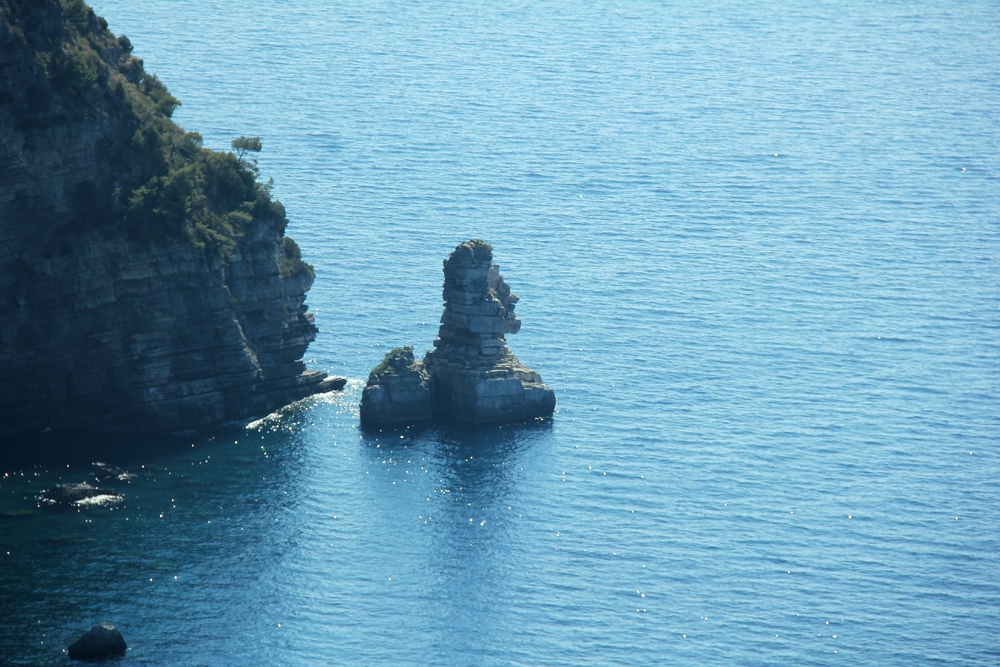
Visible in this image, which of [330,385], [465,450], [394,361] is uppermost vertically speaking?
[394,361]

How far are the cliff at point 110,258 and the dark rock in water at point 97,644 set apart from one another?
134ft

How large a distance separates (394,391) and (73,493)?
1324 inches

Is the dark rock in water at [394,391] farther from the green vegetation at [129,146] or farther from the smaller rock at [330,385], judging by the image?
the green vegetation at [129,146]

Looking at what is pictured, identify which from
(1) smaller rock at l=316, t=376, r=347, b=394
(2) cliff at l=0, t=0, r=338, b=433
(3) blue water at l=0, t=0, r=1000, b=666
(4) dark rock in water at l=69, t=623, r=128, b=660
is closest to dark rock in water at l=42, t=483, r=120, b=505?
(3) blue water at l=0, t=0, r=1000, b=666

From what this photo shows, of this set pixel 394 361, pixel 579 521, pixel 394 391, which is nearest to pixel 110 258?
pixel 394 361

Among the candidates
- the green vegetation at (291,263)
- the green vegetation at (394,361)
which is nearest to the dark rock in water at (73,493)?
the green vegetation at (394,361)

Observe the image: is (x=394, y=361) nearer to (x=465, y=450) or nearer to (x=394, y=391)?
(x=394, y=391)

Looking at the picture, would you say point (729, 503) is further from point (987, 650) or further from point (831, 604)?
point (987, 650)

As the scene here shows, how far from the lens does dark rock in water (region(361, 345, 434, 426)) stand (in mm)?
161125

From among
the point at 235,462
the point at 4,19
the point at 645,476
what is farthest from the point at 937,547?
the point at 4,19

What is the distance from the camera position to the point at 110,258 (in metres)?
153

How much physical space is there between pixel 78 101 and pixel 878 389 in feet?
290

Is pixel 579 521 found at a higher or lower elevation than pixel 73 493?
lower

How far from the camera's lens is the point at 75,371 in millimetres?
154375
